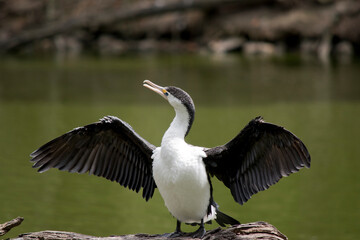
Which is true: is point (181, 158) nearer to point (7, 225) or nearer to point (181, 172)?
point (181, 172)

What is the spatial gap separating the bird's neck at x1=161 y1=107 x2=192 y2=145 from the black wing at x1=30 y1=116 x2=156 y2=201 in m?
0.35

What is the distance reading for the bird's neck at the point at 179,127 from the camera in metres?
5.02

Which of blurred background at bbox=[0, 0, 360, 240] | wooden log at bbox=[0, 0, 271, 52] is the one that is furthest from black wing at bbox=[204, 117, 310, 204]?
wooden log at bbox=[0, 0, 271, 52]

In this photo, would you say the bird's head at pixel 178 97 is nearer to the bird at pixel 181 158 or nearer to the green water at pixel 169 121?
the bird at pixel 181 158

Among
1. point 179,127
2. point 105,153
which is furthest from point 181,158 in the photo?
point 105,153

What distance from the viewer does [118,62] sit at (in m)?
20.2

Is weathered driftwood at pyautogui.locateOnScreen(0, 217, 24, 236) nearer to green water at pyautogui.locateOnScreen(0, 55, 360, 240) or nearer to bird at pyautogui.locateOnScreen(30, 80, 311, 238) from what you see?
bird at pyautogui.locateOnScreen(30, 80, 311, 238)

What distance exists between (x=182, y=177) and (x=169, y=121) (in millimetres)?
7152

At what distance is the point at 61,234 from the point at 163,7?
681 inches

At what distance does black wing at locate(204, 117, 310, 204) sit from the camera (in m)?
4.96

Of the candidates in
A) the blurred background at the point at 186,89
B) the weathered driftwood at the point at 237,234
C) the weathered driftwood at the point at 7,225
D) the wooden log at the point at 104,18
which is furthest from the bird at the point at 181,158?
the wooden log at the point at 104,18

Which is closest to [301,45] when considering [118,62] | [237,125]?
[118,62]

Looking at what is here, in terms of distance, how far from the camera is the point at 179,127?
16.7ft

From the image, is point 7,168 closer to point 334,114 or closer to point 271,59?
point 334,114
